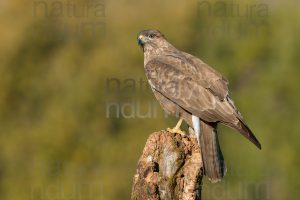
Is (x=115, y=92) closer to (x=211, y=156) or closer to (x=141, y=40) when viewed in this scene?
(x=141, y=40)

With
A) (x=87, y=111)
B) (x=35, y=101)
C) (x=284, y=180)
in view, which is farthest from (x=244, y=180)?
(x=35, y=101)

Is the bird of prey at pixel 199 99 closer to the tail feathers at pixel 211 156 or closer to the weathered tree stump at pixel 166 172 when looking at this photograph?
the tail feathers at pixel 211 156

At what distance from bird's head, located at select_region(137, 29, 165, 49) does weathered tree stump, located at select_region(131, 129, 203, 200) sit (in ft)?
12.5

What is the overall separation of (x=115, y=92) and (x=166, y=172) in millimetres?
19469

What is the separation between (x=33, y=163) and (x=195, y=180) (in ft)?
62.2

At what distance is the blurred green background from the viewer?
91.0 ft

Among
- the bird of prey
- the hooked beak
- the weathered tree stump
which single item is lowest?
the weathered tree stump

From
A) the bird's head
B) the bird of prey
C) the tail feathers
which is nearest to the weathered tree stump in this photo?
the tail feathers

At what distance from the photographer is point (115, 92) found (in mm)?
29047

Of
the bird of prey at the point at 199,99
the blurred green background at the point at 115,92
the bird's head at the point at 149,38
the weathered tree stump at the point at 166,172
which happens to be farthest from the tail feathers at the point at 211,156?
the blurred green background at the point at 115,92

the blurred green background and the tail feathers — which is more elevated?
the blurred green background

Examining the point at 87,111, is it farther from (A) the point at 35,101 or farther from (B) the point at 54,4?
(B) the point at 54,4

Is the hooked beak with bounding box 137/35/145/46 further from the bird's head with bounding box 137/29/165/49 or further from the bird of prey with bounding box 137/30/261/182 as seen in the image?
the bird of prey with bounding box 137/30/261/182

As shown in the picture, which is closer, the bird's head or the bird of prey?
the bird of prey
